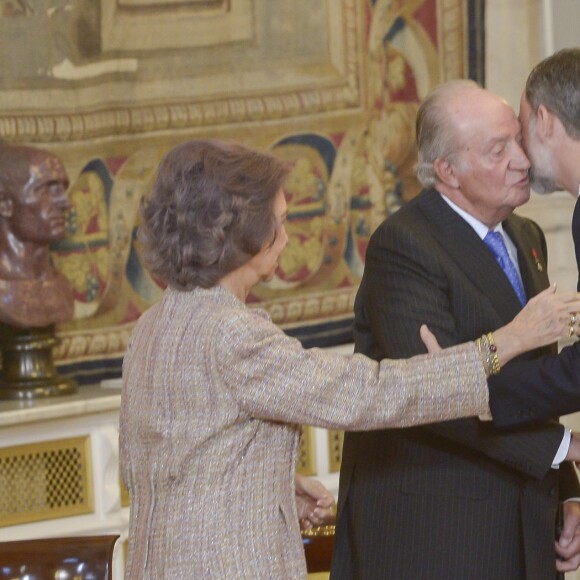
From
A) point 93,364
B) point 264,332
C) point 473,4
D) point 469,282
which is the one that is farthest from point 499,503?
point 473,4

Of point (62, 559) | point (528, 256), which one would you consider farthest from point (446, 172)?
point (62, 559)

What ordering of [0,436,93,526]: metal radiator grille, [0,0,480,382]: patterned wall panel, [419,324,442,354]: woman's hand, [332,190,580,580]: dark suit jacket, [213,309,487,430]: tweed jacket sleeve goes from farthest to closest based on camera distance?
[0,0,480,382]: patterned wall panel → [0,436,93,526]: metal radiator grille → [332,190,580,580]: dark suit jacket → [419,324,442,354]: woman's hand → [213,309,487,430]: tweed jacket sleeve

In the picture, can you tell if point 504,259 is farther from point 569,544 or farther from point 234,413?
point 234,413

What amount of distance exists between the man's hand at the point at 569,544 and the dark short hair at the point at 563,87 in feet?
3.47

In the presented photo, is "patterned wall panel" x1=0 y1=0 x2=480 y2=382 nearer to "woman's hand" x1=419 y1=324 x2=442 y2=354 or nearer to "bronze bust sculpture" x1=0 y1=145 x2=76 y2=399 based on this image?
"bronze bust sculpture" x1=0 y1=145 x2=76 y2=399

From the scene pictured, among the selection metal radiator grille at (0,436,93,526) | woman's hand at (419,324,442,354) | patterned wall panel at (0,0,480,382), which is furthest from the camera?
patterned wall panel at (0,0,480,382)

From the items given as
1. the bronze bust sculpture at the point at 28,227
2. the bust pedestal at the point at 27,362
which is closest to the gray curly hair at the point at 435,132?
the bronze bust sculpture at the point at 28,227

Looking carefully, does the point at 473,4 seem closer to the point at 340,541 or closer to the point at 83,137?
the point at 83,137

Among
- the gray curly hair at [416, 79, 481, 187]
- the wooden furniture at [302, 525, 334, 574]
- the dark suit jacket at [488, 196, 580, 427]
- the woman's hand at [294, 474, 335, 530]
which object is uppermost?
the gray curly hair at [416, 79, 481, 187]

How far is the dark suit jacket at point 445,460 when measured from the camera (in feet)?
10.9

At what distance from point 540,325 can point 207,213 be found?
827mm

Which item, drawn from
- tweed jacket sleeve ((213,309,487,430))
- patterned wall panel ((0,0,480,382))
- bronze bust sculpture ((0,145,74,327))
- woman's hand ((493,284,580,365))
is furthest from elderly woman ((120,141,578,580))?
patterned wall panel ((0,0,480,382))

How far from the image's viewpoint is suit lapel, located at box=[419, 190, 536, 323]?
3.44m

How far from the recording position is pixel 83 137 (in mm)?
5660
